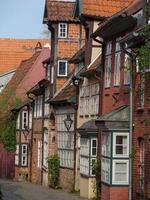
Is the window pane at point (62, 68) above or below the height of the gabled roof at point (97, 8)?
below

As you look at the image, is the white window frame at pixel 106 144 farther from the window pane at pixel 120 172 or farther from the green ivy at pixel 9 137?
the green ivy at pixel 9 137

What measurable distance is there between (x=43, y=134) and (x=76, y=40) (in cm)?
693

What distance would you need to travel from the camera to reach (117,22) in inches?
1101

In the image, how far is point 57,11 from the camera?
4481cm

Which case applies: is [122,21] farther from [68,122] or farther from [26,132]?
[26,132]

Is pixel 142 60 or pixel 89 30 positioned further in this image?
pixel 89 30

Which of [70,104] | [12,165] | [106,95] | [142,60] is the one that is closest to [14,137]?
[12,165]

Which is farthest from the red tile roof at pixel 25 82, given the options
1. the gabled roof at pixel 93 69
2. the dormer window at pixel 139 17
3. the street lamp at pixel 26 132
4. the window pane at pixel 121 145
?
the dormer window at pixel 139 17

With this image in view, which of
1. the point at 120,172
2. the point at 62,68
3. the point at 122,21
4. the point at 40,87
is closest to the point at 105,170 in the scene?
the point at 120,172

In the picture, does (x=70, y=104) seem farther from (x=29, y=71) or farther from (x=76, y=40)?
(x=29, y=71)

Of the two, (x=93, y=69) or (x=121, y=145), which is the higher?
(x=93, y=69)

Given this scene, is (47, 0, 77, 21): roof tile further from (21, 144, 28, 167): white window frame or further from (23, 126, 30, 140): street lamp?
(21, 144, 28, 167): white window frame

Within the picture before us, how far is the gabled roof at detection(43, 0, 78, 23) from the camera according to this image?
146 feet

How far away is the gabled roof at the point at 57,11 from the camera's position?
146 ft
